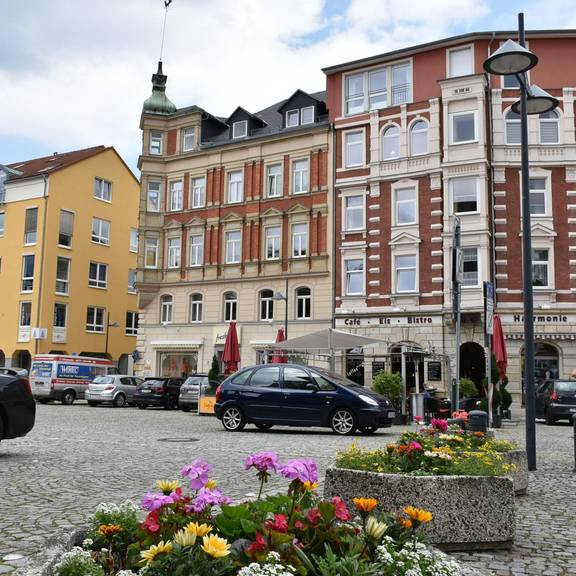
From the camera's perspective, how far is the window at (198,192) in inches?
1602

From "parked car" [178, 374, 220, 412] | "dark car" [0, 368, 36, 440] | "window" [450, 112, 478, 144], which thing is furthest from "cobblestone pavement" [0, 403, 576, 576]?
"window" [450, 112, 478, 144]

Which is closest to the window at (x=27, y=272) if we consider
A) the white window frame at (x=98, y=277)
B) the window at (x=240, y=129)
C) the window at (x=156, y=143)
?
the white window frame at (x=98, y=277)

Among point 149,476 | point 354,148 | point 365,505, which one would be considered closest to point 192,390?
point 354,148

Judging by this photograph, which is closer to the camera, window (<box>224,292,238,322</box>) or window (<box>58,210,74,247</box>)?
window (<box>224,292,238,322</box>)

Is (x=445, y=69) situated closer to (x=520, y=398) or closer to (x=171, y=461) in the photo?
(x=520, y=398)

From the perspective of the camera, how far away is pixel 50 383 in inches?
1416

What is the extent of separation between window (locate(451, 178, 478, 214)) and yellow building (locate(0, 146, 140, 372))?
26.7 metres

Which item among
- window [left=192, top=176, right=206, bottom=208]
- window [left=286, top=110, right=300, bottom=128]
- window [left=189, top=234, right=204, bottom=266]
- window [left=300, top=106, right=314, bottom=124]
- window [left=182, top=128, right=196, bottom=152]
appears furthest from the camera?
window [left=182, top=128, right=196, bottom=152]

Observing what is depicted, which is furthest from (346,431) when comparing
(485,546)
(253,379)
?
(485,546)

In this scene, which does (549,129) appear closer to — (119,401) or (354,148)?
(354,148)

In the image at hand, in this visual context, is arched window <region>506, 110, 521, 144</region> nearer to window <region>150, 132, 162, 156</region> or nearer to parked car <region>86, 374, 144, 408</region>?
window <region>150, 132, 162, 156</region>

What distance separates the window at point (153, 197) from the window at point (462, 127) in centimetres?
1792

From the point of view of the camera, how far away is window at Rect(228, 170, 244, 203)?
3962 cm

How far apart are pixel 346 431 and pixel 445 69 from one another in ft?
76.5
